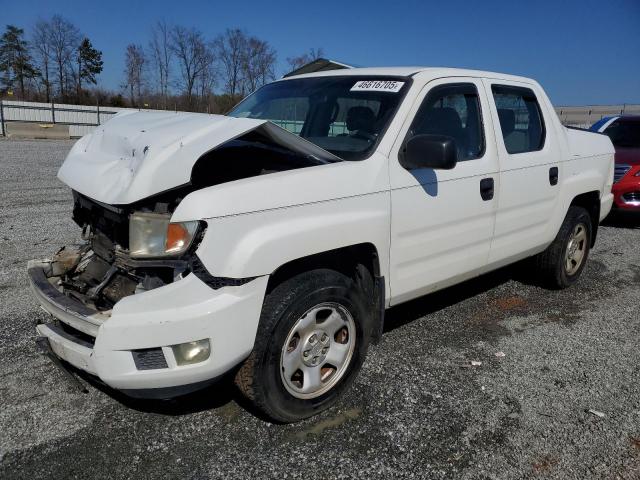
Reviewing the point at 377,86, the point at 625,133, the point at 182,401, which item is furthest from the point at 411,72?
the point at 625,133

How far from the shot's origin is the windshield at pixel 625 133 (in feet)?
31.2

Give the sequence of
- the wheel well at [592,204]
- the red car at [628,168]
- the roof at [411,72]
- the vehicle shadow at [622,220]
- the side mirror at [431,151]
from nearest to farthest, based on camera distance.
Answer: the side mirror at [431,151] < the roof at [411,72] < the wheel well at [592,204] < the red car at [628,168] < the vehicle shadow at [622,220]

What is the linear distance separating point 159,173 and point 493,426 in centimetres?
224

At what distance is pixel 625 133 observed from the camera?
9.75 m

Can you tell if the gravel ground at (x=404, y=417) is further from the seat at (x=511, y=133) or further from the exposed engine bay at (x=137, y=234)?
the seat at (x=511, y=133)

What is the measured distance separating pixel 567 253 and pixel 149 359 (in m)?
4.16

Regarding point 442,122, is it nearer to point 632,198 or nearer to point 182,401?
point 182,401

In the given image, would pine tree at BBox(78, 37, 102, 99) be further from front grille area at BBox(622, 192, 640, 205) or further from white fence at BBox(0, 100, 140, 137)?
front grille area at BBox(622, 192, 640, 205)

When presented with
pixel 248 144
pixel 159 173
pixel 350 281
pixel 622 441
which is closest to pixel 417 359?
pixel 350 281

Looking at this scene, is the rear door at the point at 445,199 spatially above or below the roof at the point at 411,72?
below

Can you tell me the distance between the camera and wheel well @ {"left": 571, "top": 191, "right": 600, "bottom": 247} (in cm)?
513

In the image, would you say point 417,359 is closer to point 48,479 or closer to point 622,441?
point 622,441

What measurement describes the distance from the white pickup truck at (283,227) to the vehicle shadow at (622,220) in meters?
5.61

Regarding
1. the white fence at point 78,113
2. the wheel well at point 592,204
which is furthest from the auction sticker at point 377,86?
the white fence at point 78,113
